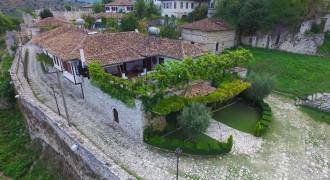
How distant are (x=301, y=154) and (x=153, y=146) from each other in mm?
10117

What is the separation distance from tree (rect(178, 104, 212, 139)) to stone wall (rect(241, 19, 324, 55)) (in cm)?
2489

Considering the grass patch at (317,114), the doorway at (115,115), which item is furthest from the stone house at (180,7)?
the doorway at (115,115)

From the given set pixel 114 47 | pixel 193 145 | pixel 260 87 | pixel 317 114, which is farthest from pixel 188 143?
pixel 317 114

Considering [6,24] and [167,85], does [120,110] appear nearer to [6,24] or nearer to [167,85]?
[167,85]

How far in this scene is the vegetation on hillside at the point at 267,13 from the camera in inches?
1242

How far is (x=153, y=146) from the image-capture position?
15.6 meters

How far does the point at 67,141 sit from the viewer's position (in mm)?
16250

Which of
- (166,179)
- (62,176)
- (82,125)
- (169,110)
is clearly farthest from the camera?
(82,125)

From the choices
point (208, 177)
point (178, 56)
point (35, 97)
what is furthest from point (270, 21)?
point (35, 97)

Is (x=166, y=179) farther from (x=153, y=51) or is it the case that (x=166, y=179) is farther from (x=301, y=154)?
(x=153, y=51)

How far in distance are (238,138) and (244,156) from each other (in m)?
1.90

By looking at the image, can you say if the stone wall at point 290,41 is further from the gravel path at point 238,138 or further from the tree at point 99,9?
the tree at point 99,9

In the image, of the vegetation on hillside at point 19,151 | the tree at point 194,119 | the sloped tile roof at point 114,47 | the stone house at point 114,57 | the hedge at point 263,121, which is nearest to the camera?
the tree at point 194,119

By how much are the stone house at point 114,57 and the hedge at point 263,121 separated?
759cm
